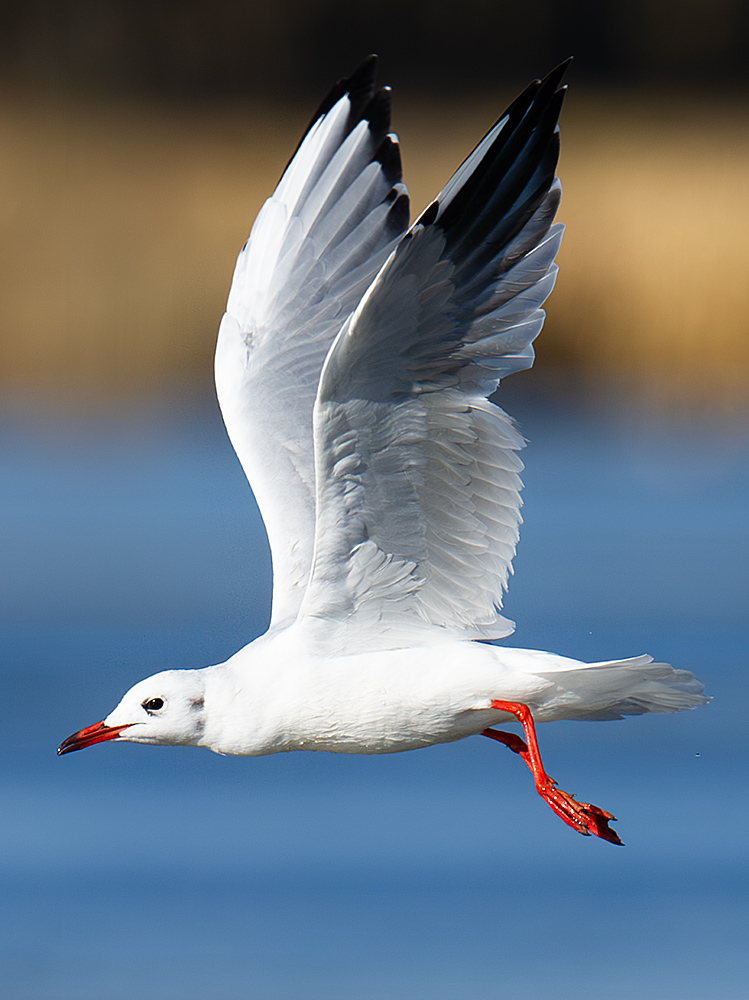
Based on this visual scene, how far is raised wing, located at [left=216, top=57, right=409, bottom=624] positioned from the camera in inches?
165

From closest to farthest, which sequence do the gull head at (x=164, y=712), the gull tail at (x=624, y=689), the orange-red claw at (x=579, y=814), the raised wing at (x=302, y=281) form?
the gull tail at (x=624, y=689), the orange-red claw at (x=579, y=814), the gull head at (x=164, y=712), the raised wing at (x=302, y=281)

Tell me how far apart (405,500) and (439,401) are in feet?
0.86

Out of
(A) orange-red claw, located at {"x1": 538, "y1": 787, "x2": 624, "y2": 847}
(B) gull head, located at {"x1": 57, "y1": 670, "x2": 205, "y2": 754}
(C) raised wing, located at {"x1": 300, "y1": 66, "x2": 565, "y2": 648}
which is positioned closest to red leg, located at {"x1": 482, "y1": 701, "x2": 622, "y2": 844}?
(A) orange-red claw, located at {"x1": 538, "y1": 787, "x2": 624, "y2": 847}

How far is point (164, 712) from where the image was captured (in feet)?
12.2

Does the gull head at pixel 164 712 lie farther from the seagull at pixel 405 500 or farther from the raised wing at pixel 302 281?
the raised wing at pixel 302 281

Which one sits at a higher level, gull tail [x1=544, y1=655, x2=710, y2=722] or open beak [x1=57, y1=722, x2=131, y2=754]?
gull tail [x1=544, y1=655, x2=710, y2=722]

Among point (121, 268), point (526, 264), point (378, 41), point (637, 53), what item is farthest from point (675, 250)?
point (526, 264)

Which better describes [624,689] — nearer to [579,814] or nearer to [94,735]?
[579,814]

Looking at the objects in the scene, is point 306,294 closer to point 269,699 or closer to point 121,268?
point 269,699

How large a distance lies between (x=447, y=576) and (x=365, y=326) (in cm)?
81

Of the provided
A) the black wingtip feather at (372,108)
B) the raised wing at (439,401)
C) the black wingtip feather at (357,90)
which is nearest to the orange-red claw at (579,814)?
the raised wing at (439,401)

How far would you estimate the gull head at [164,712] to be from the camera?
3707 millimetres

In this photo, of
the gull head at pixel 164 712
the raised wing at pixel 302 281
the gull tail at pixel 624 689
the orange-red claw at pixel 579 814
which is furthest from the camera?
the raised wing at pixel 302 281

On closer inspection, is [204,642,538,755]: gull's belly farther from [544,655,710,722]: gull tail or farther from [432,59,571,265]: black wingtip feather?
[432,59,571,265]: black wingtip feather
